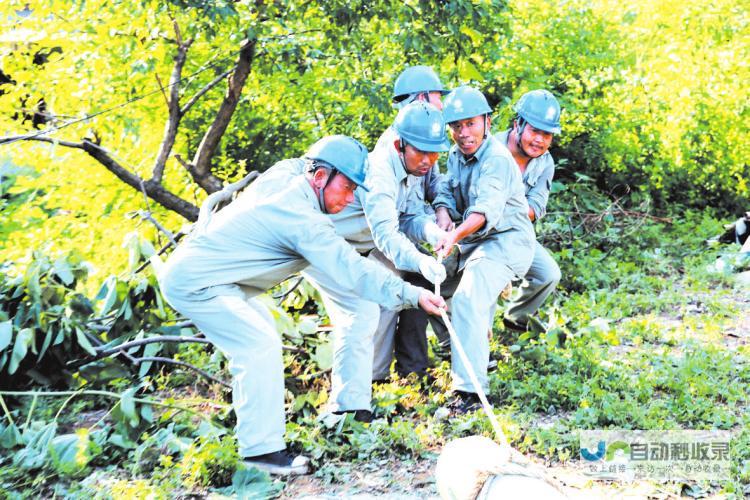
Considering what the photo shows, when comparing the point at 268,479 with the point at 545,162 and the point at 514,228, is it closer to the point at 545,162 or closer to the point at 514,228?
the point at 514,228

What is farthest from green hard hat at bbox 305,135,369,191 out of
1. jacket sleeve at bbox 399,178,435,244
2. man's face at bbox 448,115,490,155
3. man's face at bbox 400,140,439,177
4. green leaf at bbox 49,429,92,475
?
green leaf at bbox 49,429,92,475

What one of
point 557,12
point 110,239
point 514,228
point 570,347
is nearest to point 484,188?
point 514,228

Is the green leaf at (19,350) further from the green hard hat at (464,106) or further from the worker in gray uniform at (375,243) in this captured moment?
the green hard hat at (464,106)

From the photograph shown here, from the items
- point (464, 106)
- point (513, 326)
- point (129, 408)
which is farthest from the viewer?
point (513, 326)

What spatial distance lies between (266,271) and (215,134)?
13.9 feet

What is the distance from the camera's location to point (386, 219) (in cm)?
523

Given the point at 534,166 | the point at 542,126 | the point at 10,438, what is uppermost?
the point at 542,126

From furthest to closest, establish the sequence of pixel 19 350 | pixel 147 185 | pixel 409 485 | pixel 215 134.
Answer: pixel 215 134, pixel 147 185, pixel 19 350, pixel 409 485

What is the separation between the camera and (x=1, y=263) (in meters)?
6.79

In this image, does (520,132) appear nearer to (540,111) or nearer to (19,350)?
(540,111)

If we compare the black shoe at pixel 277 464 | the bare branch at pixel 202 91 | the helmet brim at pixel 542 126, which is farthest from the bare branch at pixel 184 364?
the bare branch at pixel 202 91

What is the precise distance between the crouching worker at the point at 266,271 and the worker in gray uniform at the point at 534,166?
5.76 ft

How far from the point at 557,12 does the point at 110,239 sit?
5.71 m

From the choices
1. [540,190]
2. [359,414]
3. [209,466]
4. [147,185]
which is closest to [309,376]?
[359,414]
